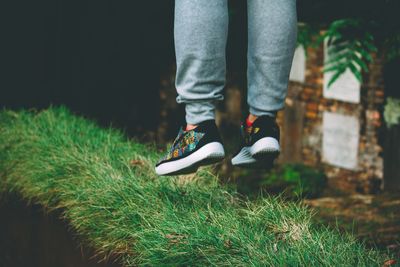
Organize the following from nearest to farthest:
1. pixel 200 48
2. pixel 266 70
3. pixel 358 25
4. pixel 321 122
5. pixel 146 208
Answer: pixel 200 48, pixel 266 70, pixel 146 208, pixel 358 25, pixel 321 122

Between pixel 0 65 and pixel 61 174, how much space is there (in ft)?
9.90

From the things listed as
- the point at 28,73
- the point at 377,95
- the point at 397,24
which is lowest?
the point at 377,95

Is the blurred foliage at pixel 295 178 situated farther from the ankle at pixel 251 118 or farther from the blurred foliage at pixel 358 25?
the ankle at pixel 251 118

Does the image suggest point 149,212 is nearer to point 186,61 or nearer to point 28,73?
point 186,61

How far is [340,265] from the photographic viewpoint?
2.18 metres

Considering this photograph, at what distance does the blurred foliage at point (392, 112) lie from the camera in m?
7.36

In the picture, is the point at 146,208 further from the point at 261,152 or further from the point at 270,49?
the point at 270,49

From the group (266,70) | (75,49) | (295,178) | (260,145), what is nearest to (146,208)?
(260,145)

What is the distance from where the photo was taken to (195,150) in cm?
251

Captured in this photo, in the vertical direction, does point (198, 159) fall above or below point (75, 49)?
above

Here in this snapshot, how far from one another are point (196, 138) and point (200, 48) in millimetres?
320

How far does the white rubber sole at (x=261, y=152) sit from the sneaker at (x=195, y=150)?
12 centimetres

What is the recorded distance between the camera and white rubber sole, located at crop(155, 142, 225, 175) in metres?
2.47

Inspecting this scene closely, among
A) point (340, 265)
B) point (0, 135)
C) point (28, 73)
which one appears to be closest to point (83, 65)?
point (28, 73)
